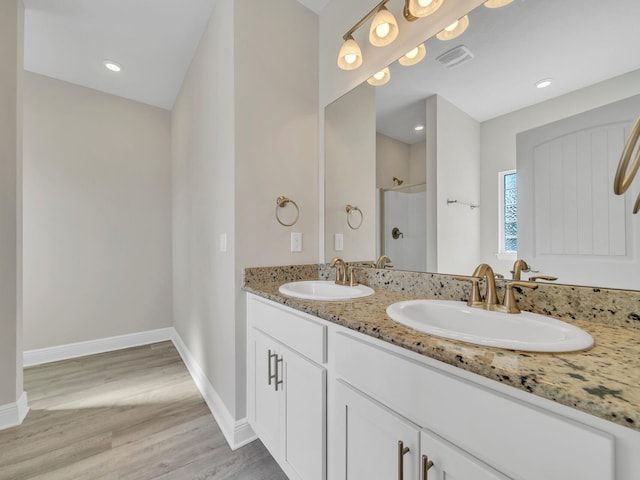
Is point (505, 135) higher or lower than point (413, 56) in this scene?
lower

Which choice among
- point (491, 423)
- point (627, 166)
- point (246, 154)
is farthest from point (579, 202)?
point (246, 154)

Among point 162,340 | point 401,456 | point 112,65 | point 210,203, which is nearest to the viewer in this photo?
point 401,456

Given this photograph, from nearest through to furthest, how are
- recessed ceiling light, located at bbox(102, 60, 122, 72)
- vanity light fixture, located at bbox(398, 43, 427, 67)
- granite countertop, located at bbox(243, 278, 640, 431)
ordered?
granite countertop, located at bbox(243, 278, 640, 431), vanity light fixture, located at bbox(398, 43, 427, 67), recessed ceiling light, located at bbox(102, 60, 122, 72)

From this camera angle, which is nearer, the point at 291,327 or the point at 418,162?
the point at 291,327

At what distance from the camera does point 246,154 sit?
5.07ft

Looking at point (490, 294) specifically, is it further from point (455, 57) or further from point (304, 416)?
point (455, 57)

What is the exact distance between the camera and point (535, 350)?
598mm

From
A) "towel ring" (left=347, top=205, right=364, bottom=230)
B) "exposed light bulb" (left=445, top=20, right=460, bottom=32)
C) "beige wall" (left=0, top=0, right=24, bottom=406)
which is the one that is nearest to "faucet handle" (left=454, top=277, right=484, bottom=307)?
"towel ring" (left=347, top=205, right=364, bottom=230)

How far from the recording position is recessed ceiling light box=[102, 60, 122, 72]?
92.4 inches

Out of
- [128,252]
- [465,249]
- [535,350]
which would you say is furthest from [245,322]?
[128,252]

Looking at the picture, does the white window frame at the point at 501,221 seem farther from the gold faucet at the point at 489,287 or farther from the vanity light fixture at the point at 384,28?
the vanity light fixture at the point at 384,28

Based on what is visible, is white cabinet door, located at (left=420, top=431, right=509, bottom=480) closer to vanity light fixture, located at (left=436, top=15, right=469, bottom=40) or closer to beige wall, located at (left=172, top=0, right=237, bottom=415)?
beige wall, located at (left=172, top=0, right=237, bottom=415)

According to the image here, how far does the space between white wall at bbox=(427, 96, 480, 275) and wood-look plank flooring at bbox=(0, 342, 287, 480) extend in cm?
134

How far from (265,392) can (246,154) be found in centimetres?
126
